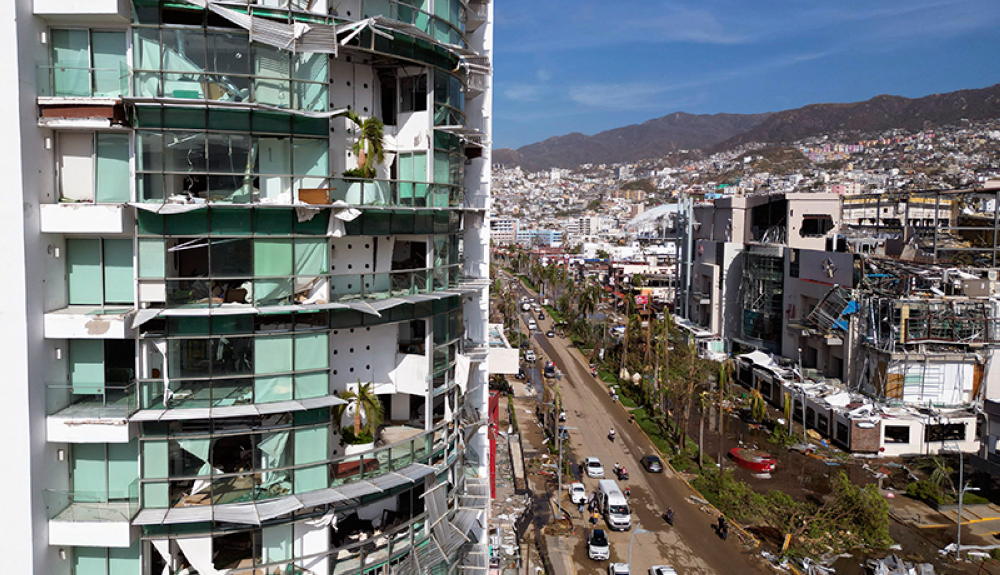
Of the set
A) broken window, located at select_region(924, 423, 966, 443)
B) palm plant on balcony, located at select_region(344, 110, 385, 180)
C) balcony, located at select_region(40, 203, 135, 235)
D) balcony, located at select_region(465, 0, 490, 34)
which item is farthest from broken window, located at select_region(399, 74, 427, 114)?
broken window, located at select_region(924, 423, 966, 443)

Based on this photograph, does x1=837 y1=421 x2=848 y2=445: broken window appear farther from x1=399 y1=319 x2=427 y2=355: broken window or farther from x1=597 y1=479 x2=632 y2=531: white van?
x1=399 y1=319 x2=427 y2=355: broken window

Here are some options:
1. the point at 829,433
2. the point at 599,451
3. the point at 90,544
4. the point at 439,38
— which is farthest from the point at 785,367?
the point at 90,544

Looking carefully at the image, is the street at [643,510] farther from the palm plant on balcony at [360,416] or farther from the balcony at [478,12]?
the balcony at [478,12]

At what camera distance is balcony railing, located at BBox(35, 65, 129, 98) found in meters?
8.67

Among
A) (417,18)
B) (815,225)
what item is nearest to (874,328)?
(815,225)

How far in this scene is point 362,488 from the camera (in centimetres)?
970

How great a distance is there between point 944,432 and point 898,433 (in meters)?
3.08

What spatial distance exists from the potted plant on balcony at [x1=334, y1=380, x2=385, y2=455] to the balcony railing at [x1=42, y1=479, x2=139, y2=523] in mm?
2863

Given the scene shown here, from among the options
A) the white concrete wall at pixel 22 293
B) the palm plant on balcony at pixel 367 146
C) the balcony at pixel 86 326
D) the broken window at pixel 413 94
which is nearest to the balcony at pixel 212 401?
the balcony at pixel 86 326

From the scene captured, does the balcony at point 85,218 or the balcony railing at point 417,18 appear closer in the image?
the balcony at point 85,218

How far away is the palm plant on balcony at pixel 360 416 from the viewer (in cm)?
1017

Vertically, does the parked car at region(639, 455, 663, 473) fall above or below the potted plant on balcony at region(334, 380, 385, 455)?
below

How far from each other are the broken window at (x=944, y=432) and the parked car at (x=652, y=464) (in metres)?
17.4

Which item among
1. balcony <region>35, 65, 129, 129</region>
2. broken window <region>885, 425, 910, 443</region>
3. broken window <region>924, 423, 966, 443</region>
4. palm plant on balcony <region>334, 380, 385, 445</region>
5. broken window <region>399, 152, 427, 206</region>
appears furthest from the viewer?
broken window <region>924, 423, 966, 443</region>
